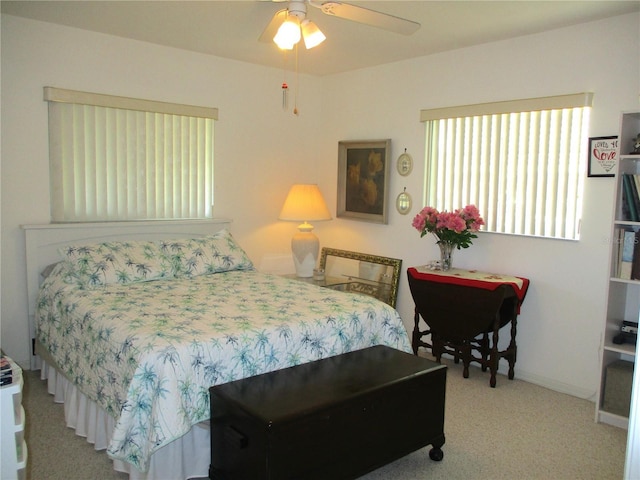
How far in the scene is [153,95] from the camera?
4.10m

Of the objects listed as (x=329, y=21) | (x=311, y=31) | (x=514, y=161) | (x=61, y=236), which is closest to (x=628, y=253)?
(x=514, y=161)

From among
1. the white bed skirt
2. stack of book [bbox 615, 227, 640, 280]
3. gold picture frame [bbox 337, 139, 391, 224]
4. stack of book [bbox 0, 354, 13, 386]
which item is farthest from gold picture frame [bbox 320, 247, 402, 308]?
stack of book [bbox 0, 354, 13, 386]

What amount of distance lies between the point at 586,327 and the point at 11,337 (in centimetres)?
384

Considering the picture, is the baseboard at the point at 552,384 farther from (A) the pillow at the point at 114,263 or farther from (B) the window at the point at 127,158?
(B) the window at the point at 127,158

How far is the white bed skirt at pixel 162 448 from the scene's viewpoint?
2.33 m

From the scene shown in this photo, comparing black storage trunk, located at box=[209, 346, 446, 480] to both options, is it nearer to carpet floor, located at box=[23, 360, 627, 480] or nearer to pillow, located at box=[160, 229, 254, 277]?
carpet floor, located at box=[23, 360, 627, 480]

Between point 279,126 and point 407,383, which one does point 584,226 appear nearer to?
point 407,383

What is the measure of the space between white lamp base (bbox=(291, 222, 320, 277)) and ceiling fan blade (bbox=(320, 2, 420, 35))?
2.10 m

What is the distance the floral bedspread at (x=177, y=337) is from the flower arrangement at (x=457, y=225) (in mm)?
1048

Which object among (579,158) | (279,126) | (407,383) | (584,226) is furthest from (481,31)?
(407,383)

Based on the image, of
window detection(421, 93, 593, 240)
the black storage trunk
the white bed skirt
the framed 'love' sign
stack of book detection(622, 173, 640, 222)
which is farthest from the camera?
window detection(421, 93, 593, 240)

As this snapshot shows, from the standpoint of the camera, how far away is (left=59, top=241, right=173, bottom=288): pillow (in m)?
3.32

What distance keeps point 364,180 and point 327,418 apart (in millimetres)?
2959

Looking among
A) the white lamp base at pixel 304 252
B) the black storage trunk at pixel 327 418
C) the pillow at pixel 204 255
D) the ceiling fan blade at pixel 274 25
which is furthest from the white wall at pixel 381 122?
the ceiling fan blade at pixel 274 25
